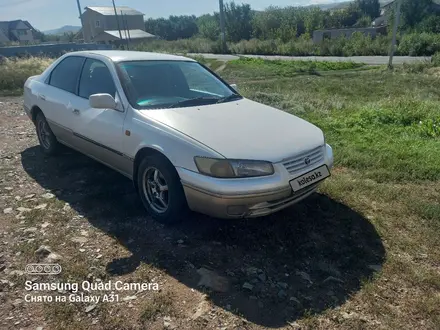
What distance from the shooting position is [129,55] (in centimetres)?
410

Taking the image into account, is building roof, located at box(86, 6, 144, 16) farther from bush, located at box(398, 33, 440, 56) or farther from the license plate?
the license plate

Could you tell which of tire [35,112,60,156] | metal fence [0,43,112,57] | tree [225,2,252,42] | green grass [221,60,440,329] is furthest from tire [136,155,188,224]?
tree [225,2,252,42]

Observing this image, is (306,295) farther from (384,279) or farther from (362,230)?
(362,230)

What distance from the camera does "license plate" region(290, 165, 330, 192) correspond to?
116 inches

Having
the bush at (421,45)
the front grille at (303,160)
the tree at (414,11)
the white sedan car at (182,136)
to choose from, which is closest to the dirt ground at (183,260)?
the white sedan car at (182,136)

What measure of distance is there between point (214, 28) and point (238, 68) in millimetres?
41794

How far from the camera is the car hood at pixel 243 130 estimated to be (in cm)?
291

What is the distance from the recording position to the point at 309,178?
307 cm

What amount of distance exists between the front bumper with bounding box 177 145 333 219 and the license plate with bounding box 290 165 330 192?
0.14ft

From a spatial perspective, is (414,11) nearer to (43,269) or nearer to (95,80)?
(95,80)

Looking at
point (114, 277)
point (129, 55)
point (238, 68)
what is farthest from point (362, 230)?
point (238, 68)

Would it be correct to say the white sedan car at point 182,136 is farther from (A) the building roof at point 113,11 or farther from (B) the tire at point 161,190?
(A) the building roof at point 113,11

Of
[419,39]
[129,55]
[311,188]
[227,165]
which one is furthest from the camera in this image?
[419,39]


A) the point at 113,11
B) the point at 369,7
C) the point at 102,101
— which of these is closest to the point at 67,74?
the point at 102,101
